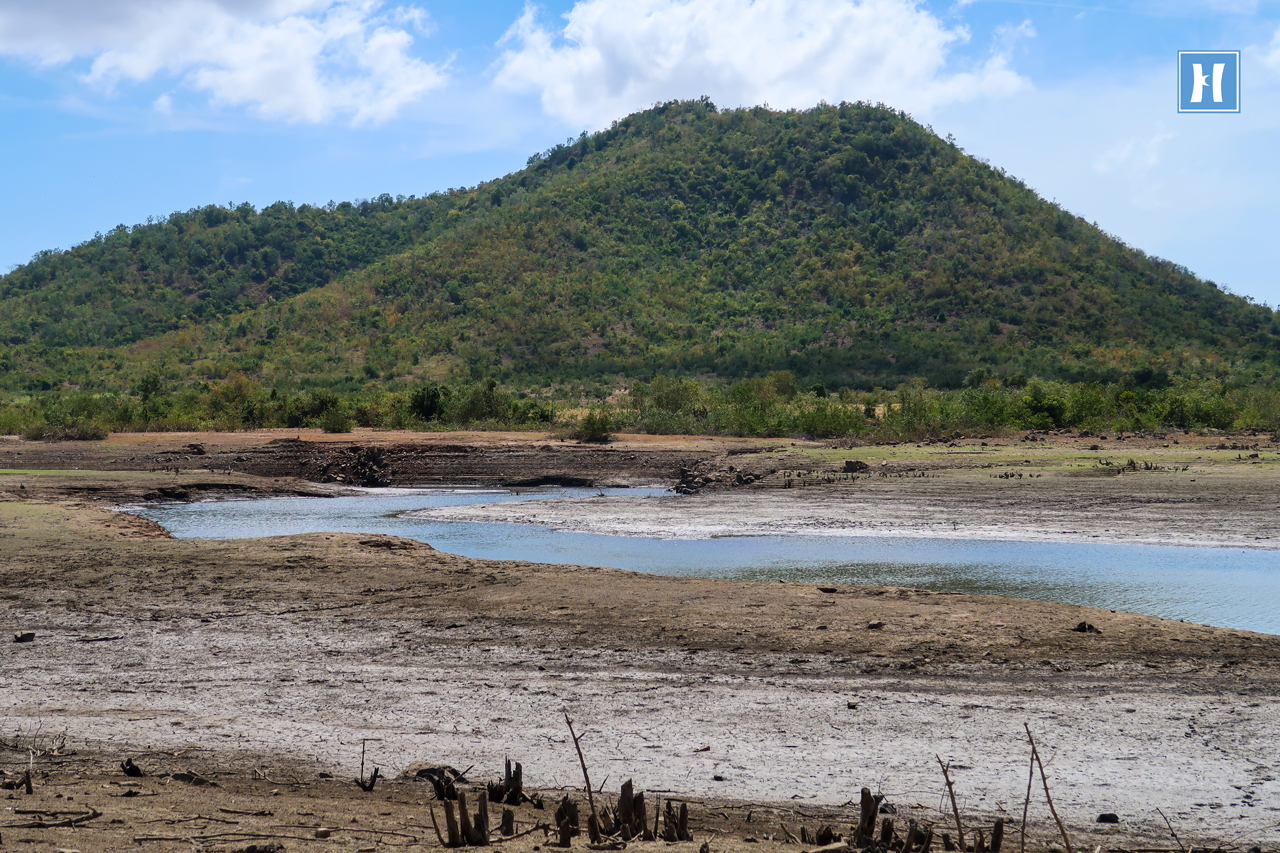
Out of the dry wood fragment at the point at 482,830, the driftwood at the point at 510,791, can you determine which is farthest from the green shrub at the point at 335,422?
the dry wood fragment at the point at 482,830

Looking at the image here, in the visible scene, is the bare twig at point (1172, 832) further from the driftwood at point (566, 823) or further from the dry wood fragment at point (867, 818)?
the driftwood at point (566, 823)

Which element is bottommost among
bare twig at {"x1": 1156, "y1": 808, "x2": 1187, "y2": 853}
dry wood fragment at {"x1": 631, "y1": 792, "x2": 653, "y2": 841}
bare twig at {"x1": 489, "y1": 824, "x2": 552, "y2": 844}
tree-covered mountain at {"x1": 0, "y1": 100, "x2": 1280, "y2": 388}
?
bare twig at {"x1": 1156, "y1": 808, "x2": 1187, "y2": 853}

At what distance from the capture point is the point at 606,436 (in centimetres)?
3903

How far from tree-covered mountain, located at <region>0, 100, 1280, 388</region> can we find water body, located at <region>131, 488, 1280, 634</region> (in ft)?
152

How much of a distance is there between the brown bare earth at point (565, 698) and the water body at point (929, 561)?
2.28 meters

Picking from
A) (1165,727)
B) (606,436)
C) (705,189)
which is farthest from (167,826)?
(705,189)

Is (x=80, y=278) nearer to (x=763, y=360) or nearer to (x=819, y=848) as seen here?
(x=763, y=360)

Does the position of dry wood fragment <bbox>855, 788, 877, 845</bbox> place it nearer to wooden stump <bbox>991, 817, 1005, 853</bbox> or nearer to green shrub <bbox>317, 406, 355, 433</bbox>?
wooden stump <bbox>991, 817, 1005, 853</bbox>

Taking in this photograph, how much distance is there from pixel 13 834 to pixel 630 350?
263 feet

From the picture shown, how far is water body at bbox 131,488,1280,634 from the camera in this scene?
1290 centimetres

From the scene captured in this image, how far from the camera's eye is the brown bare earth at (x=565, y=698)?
5660mm

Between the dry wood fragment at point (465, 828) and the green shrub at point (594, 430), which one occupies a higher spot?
the green shrub at point (594, 430)

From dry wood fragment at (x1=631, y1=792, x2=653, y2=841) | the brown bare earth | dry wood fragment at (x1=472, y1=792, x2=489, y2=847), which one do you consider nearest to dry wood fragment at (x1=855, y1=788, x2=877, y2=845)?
the brown bare earth

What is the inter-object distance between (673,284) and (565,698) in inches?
3608
